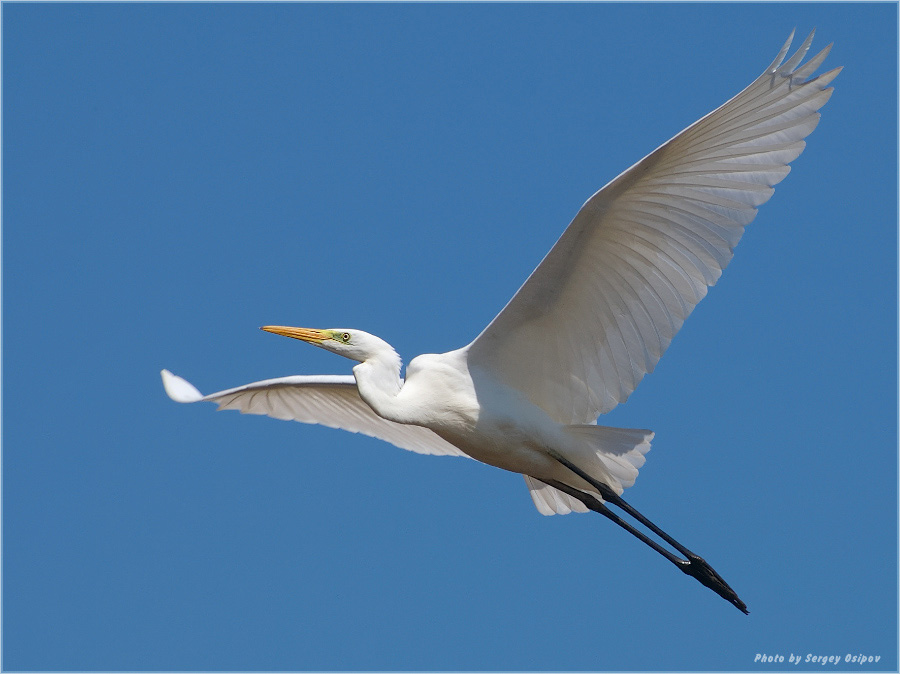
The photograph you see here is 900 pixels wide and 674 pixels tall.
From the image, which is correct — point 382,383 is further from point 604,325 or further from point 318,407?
point 318,407

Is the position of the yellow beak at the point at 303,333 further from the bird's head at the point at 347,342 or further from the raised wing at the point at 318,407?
the raised wing at the point at 318,407

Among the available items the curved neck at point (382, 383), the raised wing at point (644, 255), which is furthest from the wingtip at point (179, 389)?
the raised wing at point (644, 255)

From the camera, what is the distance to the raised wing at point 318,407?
34.0ft

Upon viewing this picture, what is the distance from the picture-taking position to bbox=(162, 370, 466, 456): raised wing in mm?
10352

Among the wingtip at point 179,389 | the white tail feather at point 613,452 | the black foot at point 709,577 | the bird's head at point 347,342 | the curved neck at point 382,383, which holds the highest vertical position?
the wingtip at point 179,389

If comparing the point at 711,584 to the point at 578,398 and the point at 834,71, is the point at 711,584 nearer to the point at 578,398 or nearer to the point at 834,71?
the point at 578,398

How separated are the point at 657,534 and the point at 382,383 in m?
2.34

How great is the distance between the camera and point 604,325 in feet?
28.2

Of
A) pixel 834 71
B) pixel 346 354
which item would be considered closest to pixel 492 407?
pixel 346 354

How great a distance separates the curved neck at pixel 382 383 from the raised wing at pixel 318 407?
135cm

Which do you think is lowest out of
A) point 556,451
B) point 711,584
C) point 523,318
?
point 711,584

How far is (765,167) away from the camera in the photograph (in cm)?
768

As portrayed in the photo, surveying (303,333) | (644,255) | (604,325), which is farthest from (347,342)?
(644,255)

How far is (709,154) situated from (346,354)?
2985mm
